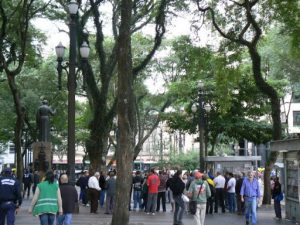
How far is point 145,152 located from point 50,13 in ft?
282

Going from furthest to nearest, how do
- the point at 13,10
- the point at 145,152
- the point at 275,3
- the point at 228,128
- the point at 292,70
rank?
the point at 145,152 → the point at 292,70 → the point at 228,128 → the point at 13,10 → the point at 275,3

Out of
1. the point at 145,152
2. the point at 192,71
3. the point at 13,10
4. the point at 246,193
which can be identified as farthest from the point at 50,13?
the point at 145,152

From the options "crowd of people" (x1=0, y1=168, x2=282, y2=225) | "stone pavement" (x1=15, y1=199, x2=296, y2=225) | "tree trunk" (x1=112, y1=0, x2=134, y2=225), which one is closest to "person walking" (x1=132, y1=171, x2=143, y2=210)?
"crowd of people" (x1=0, y1=168, x2=282, y2=225)

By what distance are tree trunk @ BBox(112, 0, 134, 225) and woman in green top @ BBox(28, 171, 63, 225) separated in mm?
2664

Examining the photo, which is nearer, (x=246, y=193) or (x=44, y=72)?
(x=246, y=193)

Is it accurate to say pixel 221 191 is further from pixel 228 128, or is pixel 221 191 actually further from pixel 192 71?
pixel 228 128

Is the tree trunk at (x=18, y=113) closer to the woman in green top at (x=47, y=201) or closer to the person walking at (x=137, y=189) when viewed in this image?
the person walking at (x=137, y=189)

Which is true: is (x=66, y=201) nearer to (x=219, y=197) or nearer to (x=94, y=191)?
(x=94, y=191)

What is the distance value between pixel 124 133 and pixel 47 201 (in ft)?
10.9

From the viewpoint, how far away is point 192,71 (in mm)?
24406

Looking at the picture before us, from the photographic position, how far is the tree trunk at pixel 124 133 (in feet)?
43.2

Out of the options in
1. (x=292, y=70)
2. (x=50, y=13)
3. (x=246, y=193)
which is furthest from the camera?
(x=292, y=70)

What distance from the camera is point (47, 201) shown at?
34.7 ft

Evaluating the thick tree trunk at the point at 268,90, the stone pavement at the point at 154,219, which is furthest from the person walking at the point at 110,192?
the thick tree trunk at the point at 268,90
